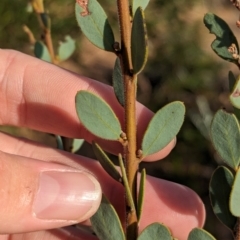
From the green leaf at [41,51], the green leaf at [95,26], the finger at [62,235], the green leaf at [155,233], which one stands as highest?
the green leaf at [95,26]

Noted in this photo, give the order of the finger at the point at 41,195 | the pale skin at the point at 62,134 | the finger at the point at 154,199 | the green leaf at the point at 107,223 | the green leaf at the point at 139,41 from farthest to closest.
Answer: the finger at the point at 154,199, the pale skin at the point at 62,134, the finger at the point at 41,195, the green leaf at the point at 107,223, the green leaf at the point at 139,41

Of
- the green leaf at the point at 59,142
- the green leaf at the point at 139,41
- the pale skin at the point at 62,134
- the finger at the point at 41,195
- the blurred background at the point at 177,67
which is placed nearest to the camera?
the green leaf at the point at 139,41

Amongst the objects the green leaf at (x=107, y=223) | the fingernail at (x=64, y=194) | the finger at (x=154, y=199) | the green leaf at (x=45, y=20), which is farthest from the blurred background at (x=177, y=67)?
the green leaf at (x=107, y=223)

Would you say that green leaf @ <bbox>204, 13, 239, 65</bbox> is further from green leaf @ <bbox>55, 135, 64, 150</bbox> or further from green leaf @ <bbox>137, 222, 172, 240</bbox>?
green leaf @ <bbox>55, 135, 64, 150</bbox>

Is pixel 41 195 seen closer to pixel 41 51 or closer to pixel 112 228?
pixel 112 228

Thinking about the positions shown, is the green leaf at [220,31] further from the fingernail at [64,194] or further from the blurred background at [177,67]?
the blurred background at [177,67]

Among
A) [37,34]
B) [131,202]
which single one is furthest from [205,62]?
[131,202]

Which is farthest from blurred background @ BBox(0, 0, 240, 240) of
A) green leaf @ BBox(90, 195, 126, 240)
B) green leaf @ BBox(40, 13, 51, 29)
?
green leaf @ BBox(90, 195, 126, 240)
